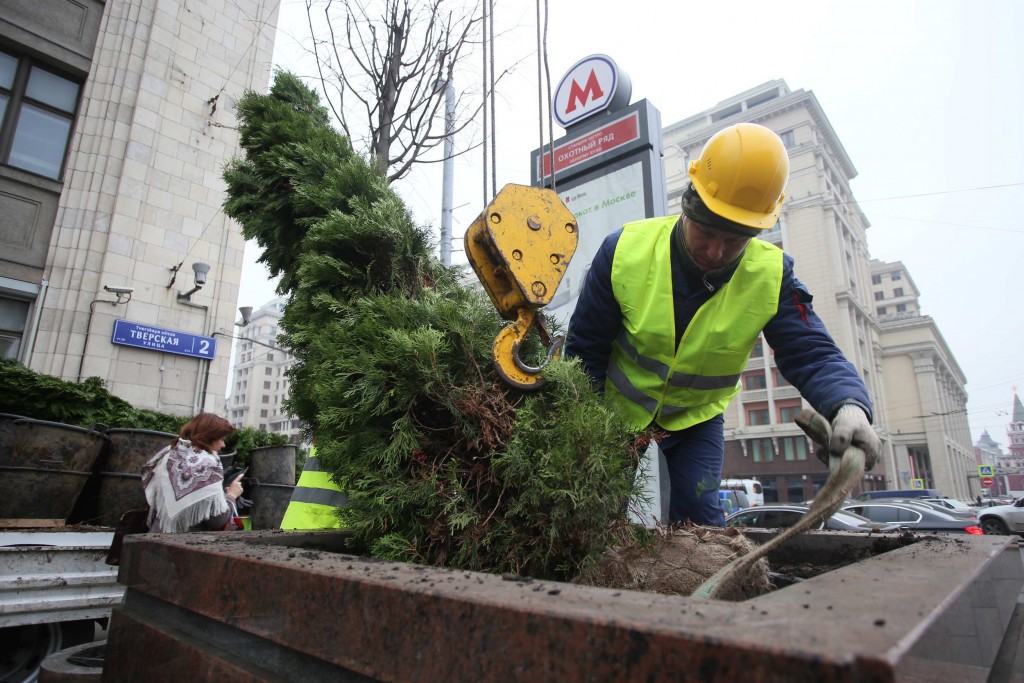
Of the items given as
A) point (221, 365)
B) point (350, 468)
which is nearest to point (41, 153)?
point (221, 365)

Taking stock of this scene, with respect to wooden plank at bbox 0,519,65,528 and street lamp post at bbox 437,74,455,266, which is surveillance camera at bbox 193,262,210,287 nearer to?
street lamp post at bbox 437,74,455,266

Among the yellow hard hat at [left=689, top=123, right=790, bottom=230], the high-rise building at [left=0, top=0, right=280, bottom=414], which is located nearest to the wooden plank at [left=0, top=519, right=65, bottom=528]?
the yellow hard hat at [left=689, top=123, right=790, bottom=230]

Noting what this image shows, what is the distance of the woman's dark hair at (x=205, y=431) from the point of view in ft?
11.8

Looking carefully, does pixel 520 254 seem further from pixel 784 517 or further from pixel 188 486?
pixel 784 517

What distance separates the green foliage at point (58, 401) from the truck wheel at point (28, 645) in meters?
2.15

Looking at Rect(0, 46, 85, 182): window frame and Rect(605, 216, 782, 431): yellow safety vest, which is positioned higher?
Rect(0, 46, 85, 182): window frame

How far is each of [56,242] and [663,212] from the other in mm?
10061

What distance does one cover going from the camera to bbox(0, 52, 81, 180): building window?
952 cm

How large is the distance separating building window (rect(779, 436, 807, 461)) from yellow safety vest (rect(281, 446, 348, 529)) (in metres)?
42.2

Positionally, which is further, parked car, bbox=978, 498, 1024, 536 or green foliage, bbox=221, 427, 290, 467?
parked car, bbox=978, 498, 1024, 536

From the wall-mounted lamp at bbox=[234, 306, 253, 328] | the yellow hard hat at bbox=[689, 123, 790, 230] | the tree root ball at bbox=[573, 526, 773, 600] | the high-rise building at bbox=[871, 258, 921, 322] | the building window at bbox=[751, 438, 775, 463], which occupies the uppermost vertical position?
the high-rise building at bbox=[871, 258, 921, 322]

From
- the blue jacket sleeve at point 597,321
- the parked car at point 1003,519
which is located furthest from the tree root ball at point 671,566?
the parked car at point 1003,519

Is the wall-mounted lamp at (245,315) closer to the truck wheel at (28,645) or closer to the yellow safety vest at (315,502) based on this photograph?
the truck wheel at (28,645)

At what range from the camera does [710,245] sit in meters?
2.05
